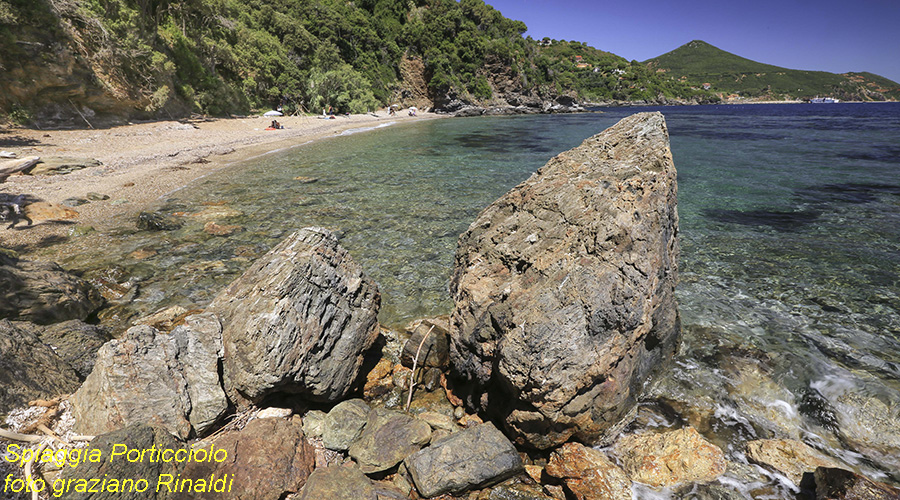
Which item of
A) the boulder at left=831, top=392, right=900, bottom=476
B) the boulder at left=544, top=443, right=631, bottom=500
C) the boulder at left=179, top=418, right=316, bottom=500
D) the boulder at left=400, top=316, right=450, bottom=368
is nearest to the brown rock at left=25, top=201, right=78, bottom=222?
the boulder at left=179, top=418, right=316, bottom=500

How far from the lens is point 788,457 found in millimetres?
3932

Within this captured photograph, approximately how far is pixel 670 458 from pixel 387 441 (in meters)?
3.05

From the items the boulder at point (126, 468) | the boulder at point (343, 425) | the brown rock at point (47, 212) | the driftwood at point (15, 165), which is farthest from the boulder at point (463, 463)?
the driftwood at point (15, 165)

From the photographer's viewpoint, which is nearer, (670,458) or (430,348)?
(670,458)

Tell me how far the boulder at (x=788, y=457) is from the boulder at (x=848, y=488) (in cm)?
41

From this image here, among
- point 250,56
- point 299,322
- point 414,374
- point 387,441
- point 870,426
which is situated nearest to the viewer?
point 387,441

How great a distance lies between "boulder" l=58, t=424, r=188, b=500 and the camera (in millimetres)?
2736

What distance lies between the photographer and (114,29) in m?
25.0

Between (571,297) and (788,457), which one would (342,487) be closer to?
(571,297)

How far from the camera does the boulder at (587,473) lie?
11.6ft

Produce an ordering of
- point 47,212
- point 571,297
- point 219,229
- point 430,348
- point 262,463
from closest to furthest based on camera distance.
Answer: point 262,463, point 571,297, point 430,348, point 219,229, point 47,212

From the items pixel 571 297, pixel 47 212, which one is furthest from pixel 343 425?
pixel 47 212

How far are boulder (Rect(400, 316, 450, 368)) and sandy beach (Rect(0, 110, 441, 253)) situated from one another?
10.6 meters

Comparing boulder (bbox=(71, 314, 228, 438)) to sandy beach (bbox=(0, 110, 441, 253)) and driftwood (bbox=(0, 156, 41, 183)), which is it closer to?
sandy beach (bbox=(0, 110, 441, 253))
